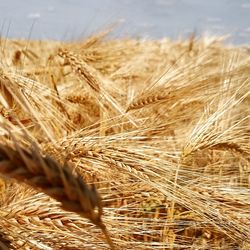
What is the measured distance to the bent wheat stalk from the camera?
558mm

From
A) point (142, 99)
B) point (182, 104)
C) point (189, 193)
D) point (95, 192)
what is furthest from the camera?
point (182, 104)

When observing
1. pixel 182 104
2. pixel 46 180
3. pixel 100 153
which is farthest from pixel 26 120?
pixel 182 104

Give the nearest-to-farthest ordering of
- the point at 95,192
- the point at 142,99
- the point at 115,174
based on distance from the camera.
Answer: the point at 95,192 → the point at 115,174 → the point at 142,99

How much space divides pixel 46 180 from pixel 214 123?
1.19 m

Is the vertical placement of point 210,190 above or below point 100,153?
below

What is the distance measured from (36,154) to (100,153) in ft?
2.21

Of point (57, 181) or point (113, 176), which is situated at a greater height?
point (57, 181)

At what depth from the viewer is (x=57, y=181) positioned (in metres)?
0.56

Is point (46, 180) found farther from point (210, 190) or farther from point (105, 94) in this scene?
point (105, 94)

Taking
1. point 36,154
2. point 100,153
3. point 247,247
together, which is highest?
point 36,154

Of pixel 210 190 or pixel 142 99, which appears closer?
pixel 210 190

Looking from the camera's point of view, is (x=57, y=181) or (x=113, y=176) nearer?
(x=57, y=181)

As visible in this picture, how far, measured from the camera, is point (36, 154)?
0.56 meters

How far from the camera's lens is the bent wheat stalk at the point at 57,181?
56 centimetres
